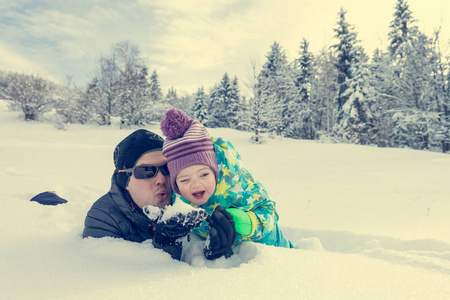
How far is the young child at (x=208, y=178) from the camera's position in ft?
5.89

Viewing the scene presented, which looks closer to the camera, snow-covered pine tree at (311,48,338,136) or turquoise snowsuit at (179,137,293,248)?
turquoise snowsuit at (179,137,293,248)

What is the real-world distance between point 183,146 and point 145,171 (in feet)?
1.13

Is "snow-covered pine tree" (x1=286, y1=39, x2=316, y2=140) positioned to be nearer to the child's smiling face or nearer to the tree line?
the tree line

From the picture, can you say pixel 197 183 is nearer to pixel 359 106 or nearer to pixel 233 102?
pixel 359 106

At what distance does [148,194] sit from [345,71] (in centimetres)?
2570

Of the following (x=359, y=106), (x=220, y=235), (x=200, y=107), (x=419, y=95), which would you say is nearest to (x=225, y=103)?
(x=200, y=107)

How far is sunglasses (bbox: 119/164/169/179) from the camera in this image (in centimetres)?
190

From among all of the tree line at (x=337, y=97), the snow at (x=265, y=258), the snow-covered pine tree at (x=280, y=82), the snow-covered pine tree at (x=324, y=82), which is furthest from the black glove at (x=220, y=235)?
the snow-covered pine tree at (x=324, y=82)

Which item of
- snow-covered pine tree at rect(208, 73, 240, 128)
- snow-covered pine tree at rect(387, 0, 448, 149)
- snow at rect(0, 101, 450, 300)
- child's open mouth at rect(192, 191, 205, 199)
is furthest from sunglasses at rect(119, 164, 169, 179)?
snow-covered pine tree at rect(208, 73, 240, 128)

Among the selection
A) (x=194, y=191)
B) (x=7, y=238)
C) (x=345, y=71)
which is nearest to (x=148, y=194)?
(x=194, y=191)

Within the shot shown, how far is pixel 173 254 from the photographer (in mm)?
1459

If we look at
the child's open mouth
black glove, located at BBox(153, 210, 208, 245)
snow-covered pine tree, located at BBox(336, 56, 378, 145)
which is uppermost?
snow-covered pine tree, located at BBox(336, 56, 378, 145)

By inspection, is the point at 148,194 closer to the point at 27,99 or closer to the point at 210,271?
Answer: the point at 210,271

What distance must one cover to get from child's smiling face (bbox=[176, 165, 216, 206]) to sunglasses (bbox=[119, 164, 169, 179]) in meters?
0.21
